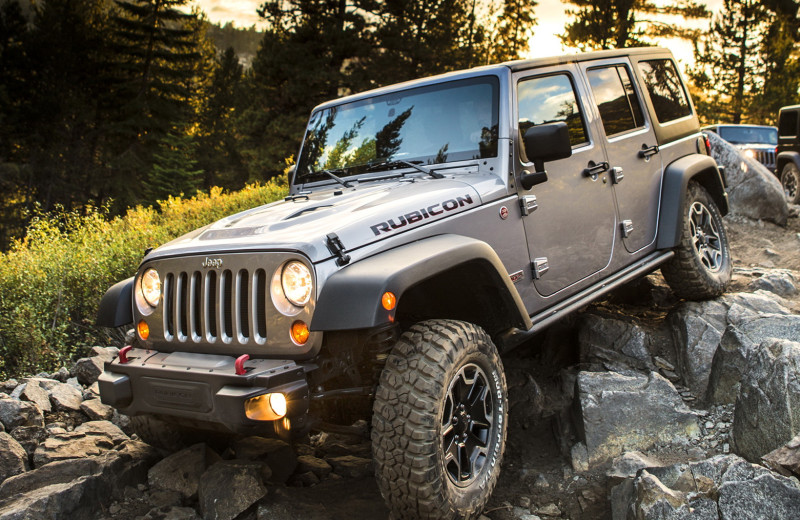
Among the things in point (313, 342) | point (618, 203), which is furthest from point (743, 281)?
point (313, 342)

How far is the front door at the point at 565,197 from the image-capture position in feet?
12.5

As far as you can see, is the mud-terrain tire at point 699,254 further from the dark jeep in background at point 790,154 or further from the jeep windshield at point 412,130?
the dark jeep in background at point 790,154

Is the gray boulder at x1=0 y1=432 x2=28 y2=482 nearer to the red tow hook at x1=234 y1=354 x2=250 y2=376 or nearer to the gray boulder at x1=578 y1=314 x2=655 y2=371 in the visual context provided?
the red tow hook at x1=234 y1=354 x2=250 y2=376

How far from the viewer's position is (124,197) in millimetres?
32031

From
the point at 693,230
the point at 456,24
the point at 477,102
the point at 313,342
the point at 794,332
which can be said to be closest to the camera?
the point at 313,342

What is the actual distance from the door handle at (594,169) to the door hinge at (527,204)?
2.13ft

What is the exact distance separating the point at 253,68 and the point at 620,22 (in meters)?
17.8

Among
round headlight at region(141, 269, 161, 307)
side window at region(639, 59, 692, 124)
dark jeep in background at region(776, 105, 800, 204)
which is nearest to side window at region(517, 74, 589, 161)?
side window at region(639, 59, 692, 124)

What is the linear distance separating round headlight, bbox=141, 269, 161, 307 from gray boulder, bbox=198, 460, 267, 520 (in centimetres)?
A: 91

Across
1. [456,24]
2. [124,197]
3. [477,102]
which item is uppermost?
[456,24]

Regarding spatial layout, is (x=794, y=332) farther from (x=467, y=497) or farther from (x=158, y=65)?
(x=158, y=65)

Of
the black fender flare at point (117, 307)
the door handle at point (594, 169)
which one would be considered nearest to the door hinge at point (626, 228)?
the door handle at point (594, 169)

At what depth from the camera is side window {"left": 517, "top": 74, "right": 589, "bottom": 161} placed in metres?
3.91

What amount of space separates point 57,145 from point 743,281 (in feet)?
112
